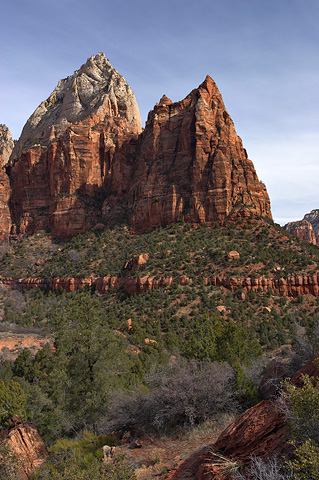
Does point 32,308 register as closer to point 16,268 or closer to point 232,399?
point 16,268

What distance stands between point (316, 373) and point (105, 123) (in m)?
78.5

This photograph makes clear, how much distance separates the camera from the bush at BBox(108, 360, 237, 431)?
11.6 m

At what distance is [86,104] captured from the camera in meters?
88.8

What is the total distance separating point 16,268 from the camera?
6172cm

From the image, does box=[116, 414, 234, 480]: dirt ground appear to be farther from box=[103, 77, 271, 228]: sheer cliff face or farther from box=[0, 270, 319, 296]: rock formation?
box=[103, 77, 271, 228]: sheer cliff face

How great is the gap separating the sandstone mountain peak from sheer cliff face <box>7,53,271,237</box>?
340mm

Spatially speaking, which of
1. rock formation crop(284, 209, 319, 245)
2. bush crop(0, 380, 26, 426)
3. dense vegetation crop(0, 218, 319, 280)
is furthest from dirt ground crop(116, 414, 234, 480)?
rock formation crop(284, 209, 319, 245)

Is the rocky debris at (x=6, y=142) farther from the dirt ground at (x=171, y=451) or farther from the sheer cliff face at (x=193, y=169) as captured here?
the dirt ground at (x=171, y=451)

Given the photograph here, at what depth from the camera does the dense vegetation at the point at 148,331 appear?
12.3 metres

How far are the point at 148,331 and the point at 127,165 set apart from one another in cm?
4380

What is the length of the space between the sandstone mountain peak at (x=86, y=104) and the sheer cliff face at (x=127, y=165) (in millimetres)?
340

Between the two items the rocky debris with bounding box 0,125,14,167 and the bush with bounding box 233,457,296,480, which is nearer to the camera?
the bush with bounding box 233,457,296,480

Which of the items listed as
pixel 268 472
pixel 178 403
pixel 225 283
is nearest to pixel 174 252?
pixel 225 283

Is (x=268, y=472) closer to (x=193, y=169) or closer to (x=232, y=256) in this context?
(x=232, y=256)
